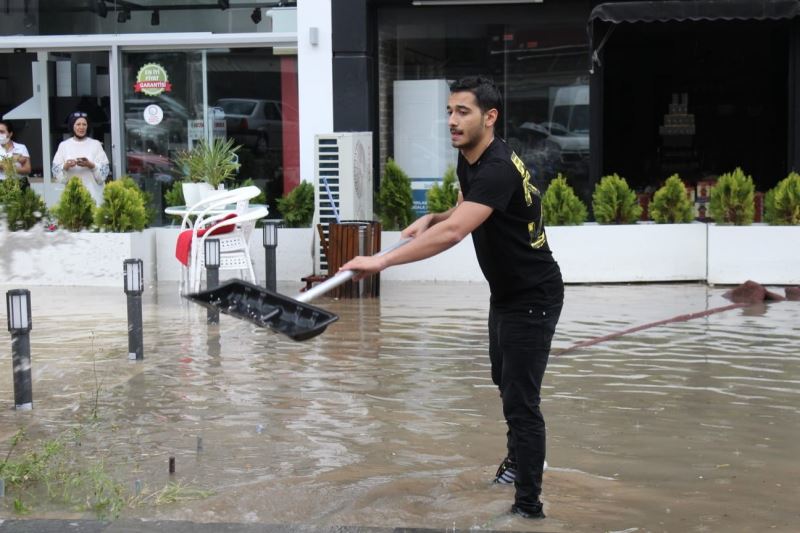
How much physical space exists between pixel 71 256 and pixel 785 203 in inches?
302

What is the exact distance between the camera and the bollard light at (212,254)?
10.3 meters

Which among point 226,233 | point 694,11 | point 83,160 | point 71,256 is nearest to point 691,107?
point 694,11

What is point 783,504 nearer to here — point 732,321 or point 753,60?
point 732,321

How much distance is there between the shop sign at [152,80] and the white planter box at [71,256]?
11.4ft

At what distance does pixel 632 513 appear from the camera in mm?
5566

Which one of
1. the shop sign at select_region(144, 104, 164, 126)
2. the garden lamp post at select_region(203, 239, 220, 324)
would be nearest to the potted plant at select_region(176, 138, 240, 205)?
A: the shop sign at select_region(144, 104, 164, 126)

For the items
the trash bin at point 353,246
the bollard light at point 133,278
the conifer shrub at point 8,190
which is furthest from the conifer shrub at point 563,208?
the conifer shrub at point 8,190

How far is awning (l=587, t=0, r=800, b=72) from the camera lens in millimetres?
13039

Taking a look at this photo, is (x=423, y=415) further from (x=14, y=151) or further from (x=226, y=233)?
(x=14, y=151)

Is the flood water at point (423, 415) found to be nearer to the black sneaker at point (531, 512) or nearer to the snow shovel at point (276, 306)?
the black sneaker at point (531, 512)

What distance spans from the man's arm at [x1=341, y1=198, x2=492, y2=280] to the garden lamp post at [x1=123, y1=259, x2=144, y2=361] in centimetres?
424

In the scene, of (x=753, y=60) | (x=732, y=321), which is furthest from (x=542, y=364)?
(x=753, y=60)

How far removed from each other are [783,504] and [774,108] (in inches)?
483

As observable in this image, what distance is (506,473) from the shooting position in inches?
234
